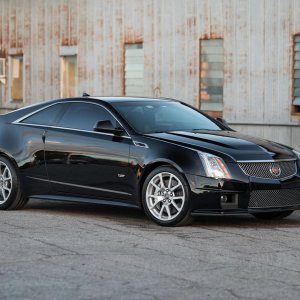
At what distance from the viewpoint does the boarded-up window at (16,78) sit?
91.1 feet

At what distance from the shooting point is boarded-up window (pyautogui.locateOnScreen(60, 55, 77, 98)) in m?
25.6

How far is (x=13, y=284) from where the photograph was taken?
7836mm

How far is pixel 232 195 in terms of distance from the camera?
37.3ft

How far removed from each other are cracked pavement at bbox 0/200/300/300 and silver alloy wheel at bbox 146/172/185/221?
19 cm

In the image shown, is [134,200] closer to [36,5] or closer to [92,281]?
[92,281]

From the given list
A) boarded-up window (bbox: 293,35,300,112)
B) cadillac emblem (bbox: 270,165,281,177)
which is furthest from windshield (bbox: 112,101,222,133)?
boarded-up window (bbox: 293,35,300,112)

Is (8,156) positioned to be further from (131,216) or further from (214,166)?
(214,166)

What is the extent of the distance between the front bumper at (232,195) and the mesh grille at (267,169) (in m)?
0.07

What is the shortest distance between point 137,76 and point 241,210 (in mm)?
12373

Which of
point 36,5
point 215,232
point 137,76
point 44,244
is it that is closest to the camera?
point 44,244

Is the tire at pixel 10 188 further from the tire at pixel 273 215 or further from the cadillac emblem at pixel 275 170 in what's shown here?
the cadillac emblem at pixel 275 170

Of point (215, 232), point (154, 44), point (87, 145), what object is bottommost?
point (215, 232)

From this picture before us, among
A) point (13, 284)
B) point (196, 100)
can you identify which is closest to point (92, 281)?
point (13, 284)

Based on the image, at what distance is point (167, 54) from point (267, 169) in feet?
36.4
